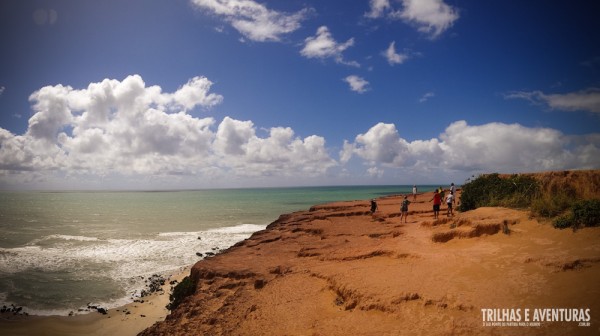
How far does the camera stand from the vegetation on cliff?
33.4 ft

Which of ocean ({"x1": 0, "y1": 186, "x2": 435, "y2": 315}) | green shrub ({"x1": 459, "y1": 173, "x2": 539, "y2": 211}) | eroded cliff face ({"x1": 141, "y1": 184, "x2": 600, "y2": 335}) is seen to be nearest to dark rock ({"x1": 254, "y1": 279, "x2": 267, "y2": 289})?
eroded cliff face ({"x1": 141, "y1": 184, "x2": 600, "y2": 335})

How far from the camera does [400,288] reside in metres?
8.33

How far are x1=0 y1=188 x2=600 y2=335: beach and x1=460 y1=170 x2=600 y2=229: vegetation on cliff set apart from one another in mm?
615

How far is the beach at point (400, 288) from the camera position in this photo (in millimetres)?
6406

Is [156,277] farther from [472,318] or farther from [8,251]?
[472,318]

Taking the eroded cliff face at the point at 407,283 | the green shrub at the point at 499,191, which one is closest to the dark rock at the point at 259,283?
the eroded cliff face at the point at 407,283

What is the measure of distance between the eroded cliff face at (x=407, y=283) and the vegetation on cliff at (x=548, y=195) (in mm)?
586

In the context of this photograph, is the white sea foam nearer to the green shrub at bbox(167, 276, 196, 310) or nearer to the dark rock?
the green shrub at bbox(167, 276, 196, 310)

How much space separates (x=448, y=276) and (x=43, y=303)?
66.6ft

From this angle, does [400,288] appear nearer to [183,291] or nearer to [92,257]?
[183,291]

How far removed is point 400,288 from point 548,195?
10771 mm

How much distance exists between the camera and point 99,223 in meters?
41.8

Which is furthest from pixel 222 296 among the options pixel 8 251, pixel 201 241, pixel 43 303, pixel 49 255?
pixel 8 251

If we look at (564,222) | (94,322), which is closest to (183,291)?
(94,322)
